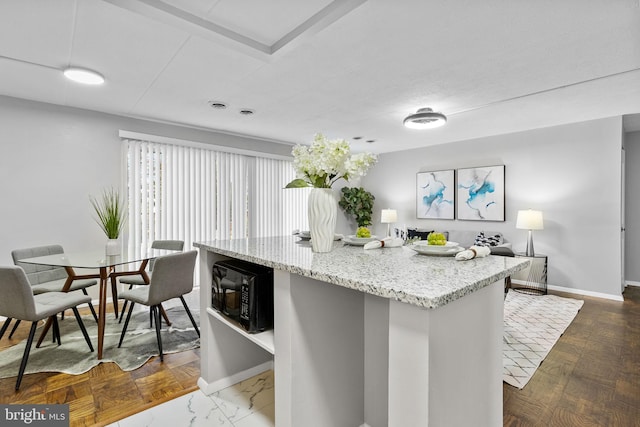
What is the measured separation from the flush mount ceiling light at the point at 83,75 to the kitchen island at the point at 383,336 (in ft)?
6.62

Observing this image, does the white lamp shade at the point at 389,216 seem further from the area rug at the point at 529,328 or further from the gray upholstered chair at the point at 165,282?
the gray upholstered chair at the point at 165,282

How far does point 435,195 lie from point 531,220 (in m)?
1.67

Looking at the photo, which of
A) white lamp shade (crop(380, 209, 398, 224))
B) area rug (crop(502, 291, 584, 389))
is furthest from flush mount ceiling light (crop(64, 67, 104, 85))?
white lamp shade (crop(380, 209, 398, 224))

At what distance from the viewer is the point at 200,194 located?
4.66 m

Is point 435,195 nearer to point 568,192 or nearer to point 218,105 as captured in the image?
point 568,192

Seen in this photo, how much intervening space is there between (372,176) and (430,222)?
1.66 metres

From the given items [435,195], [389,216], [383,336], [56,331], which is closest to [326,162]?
[383,336]

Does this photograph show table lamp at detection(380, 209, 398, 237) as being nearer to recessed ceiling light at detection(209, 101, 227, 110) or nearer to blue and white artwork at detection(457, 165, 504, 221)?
blue and white artwork at detection(457, 165, 504, 221)

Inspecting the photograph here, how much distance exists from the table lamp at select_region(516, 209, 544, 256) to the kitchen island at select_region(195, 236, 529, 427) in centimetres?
342

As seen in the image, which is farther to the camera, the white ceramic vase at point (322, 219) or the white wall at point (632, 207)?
the white wall at point (632, 207)

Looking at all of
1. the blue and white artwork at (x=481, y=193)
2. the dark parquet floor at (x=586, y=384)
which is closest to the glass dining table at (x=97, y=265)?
the dark parquet floor at (x=586, y=384)

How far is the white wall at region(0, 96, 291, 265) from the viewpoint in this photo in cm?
329

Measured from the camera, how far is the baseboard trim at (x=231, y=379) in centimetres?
200

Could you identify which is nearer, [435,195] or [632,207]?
[632,207]
